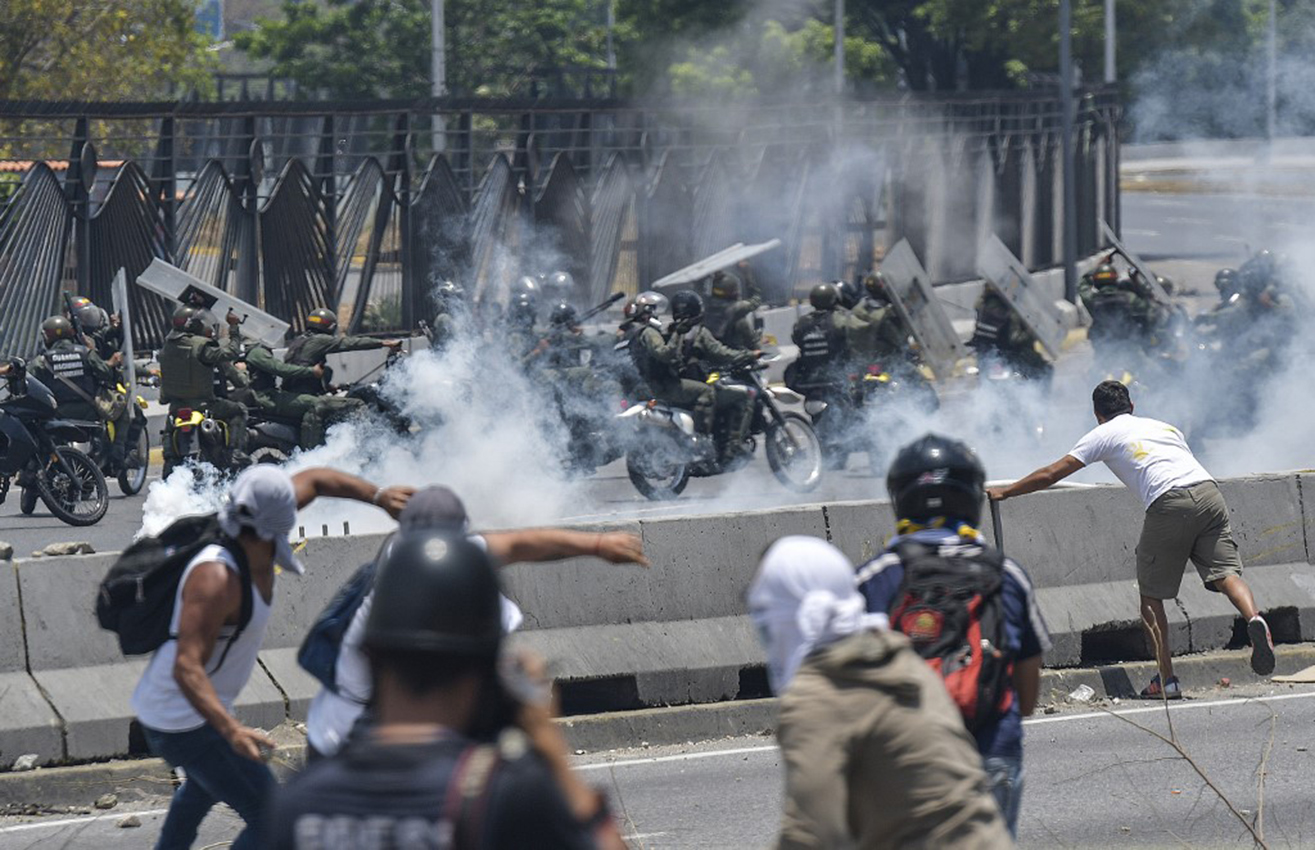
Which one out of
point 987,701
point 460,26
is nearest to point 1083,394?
point 987,701

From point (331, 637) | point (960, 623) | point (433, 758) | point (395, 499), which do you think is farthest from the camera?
point (395, 499)

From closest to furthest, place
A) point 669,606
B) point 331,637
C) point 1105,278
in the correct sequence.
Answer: point 331,637 < point 669,606 < point 1105,278

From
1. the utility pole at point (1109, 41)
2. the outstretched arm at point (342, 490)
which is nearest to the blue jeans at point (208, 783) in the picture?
the outstretched arm at point (342, 490)

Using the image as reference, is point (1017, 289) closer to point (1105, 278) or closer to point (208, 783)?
point (1105, 278)

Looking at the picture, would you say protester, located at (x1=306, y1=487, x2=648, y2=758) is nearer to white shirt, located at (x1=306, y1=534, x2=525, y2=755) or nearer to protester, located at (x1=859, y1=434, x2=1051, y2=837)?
white shirt, located at (x1=306, y1=534, x2=525, y2=755)

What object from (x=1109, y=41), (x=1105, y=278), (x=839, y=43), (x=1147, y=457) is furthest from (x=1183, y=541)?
(x=839, y=43)

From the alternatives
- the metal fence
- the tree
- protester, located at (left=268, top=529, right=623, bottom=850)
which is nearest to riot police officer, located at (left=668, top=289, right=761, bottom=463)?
the metal fence

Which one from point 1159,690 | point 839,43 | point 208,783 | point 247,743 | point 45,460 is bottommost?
point 1159,690

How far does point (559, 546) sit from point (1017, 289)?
43.0ft

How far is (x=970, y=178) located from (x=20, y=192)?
658 inches

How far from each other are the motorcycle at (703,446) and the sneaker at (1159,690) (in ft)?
16.9

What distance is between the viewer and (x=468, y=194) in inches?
893

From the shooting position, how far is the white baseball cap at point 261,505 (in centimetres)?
473

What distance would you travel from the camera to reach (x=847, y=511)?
29.5 feet
